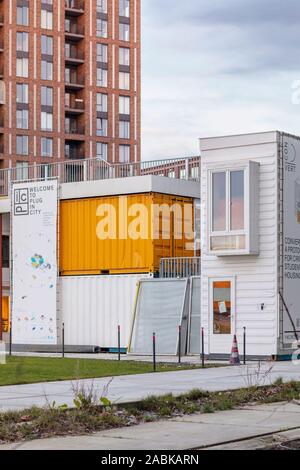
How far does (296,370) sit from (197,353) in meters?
8.16

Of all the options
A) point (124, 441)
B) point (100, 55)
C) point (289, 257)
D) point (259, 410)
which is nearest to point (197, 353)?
point (289, 257)

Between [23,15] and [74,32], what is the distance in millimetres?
6357

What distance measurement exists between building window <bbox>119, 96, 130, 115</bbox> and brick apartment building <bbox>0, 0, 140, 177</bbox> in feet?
0.36

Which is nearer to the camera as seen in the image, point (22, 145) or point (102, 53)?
point (22, 145)

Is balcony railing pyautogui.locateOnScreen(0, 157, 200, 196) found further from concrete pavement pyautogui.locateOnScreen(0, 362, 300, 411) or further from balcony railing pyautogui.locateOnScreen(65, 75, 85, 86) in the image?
balcony railing pyautogui.locateOnScreen(65, 75, 85, 86)

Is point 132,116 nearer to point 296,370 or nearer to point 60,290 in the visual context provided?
point 60,290

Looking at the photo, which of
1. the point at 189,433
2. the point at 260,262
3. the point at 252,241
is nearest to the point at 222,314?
the point at 260,262

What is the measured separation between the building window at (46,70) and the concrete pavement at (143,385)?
7947 centimetres

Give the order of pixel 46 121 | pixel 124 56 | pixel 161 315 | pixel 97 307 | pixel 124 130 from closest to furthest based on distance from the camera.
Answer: pixel 161 315 → pixel 97 307 → pixel 46 121 → pixel 124 130 → pixel 124 56

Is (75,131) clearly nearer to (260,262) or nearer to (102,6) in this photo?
(102,6)

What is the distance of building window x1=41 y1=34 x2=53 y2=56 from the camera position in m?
100

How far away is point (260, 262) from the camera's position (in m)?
28.8

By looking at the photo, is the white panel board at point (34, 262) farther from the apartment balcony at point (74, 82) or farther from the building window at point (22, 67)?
the apartment balcony at point (74, 82)
